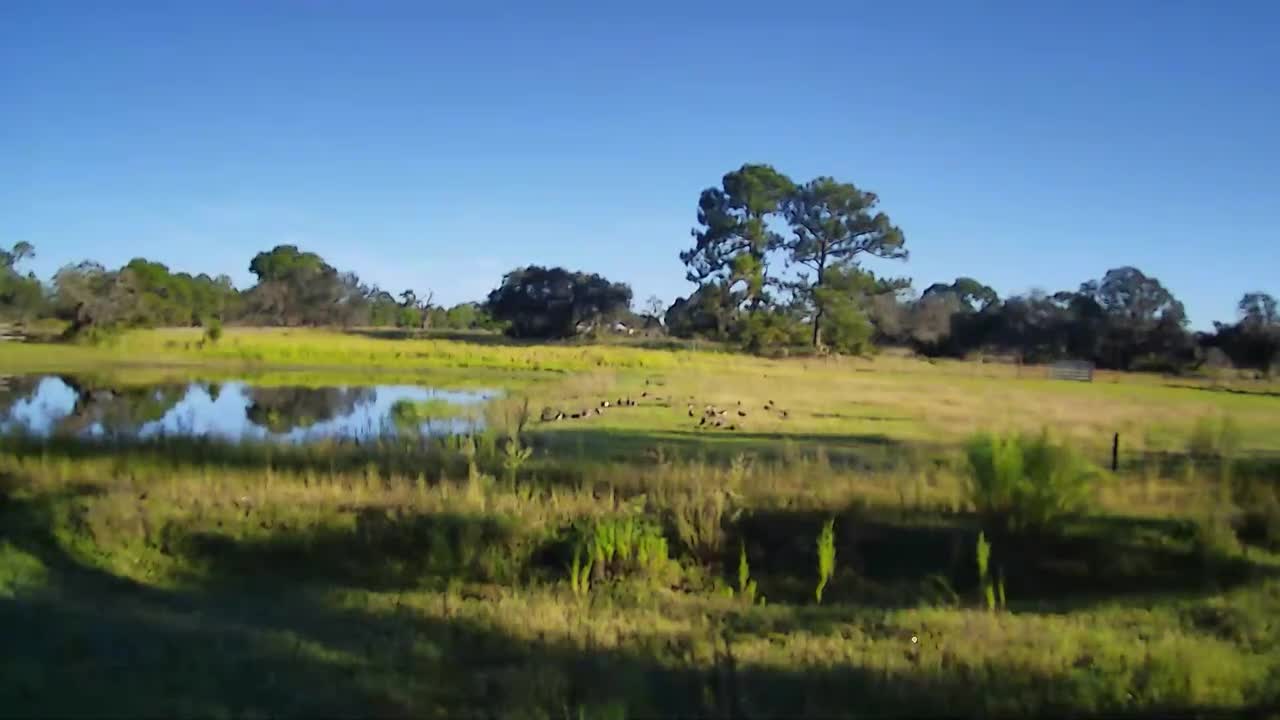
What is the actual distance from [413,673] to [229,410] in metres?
23.8

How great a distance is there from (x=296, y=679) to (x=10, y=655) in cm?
191

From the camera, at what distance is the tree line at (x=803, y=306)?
62656 millimetres

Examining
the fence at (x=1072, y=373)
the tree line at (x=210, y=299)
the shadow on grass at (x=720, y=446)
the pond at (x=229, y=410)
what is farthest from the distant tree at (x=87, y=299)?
the fence at (x=1072, y=373)

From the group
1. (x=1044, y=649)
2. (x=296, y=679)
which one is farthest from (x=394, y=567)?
(x=1044, y=649)

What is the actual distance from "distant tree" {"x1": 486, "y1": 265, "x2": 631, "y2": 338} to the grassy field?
6931cm

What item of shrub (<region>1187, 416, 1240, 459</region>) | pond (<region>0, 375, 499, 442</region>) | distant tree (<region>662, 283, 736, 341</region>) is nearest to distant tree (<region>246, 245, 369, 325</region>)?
distant tree (<region>662, 283, 736, 341</region>)

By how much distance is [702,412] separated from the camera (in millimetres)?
28281

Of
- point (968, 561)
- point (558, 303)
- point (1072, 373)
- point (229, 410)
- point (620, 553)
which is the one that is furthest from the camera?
point (558, 303)

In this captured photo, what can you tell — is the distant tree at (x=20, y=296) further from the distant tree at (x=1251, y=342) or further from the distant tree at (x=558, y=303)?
the distant tree at (x=1251, y=342)

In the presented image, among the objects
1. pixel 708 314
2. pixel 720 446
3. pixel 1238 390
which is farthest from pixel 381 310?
pixel 720 446

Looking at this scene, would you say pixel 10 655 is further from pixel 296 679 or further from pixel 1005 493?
pixel 1005 493

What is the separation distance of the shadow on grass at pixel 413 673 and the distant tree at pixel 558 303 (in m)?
79.7

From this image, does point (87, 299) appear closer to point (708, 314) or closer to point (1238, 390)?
point (708, 314)

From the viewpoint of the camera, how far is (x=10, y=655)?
7.20m
